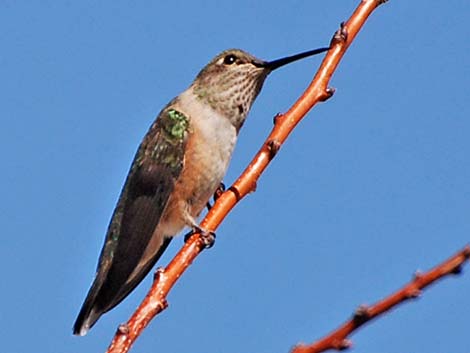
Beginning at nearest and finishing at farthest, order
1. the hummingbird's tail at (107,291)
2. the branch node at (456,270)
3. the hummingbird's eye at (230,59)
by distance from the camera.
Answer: the branch node at (456,270) < the hummingbird's tail at (107,291) < the hummingbird's eye at (230,59)

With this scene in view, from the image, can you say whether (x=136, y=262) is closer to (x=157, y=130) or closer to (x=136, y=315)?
(x=157, y=130)

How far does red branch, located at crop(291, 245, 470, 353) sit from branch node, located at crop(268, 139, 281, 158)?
1923 millimetres

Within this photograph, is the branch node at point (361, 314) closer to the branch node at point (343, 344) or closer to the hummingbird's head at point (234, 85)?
the branch node at point (343, 344)

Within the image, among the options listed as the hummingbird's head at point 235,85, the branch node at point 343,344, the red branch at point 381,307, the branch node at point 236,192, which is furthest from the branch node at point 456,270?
the hummingbird's head at point 235,85

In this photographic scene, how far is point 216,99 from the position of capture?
20.8ft

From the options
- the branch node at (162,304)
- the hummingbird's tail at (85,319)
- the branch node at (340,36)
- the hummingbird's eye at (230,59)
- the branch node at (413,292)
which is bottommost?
the branch node at (413,292)

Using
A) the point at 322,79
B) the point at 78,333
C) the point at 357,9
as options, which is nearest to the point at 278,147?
the point at 322,79

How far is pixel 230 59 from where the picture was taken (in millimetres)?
6562

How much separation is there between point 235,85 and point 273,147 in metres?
2.93

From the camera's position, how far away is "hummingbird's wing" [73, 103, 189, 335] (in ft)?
17.9

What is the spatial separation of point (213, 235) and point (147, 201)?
1.88 meters

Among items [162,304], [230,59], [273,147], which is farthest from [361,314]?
[230,59]

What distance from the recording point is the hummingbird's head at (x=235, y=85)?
6.23 m

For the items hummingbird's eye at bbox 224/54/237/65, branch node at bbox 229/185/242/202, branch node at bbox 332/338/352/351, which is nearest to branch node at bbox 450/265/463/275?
branch node at bbox 332/338/352/351
